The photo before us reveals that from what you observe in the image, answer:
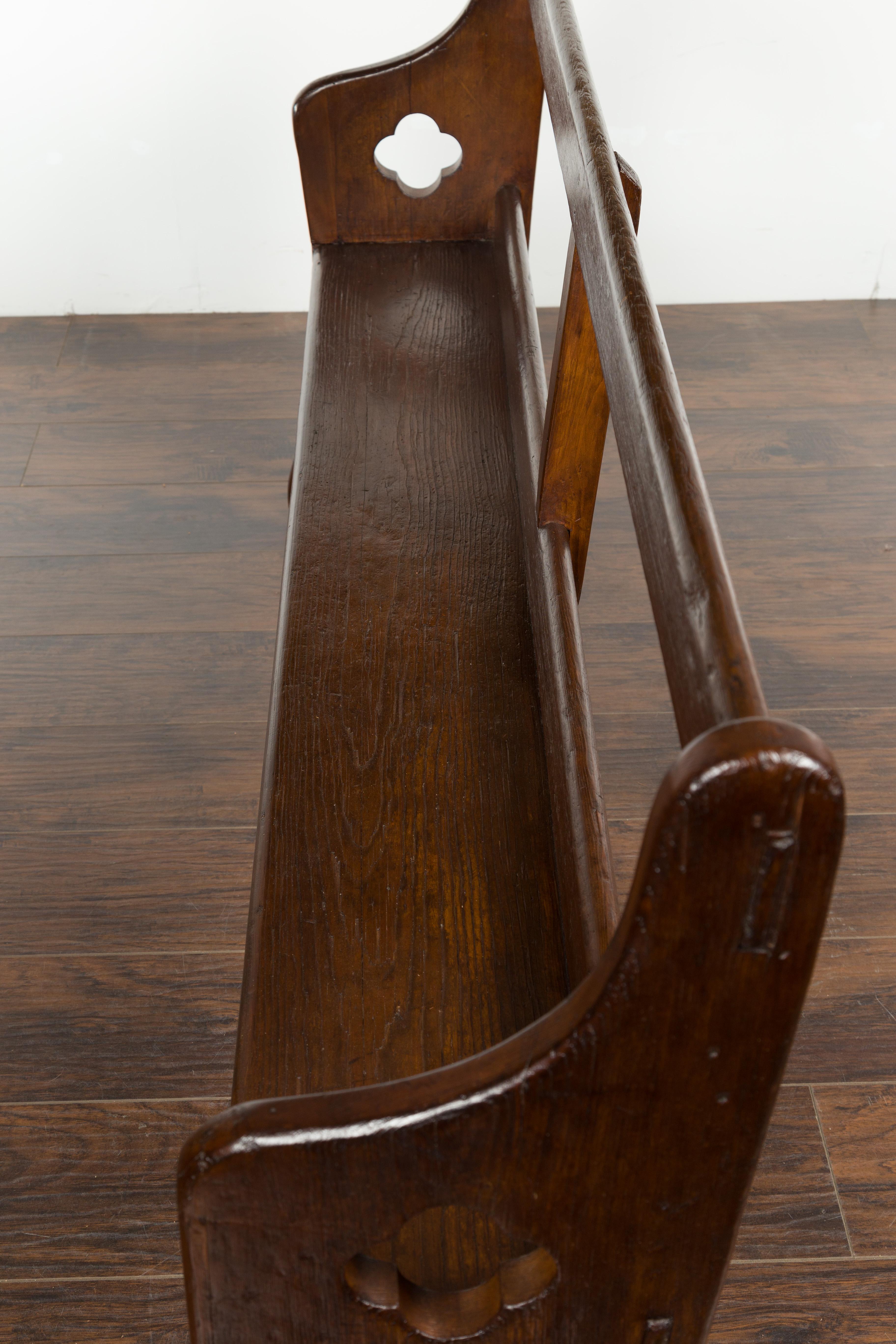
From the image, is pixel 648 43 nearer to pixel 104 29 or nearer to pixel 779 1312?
pixel 104 29

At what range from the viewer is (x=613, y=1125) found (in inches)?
27.6

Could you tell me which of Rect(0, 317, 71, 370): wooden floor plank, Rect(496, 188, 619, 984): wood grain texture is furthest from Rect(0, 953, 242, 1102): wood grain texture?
Rect(0, 317, 71, 370): wooden floor plank

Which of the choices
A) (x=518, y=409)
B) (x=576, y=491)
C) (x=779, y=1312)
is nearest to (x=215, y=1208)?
(x=576, y=491)

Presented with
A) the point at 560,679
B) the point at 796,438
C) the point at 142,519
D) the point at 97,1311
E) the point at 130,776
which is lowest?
the point at 97,1311

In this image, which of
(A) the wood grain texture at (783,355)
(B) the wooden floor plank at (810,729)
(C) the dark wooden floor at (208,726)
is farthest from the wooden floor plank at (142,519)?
(A) the wood grain texture at (783,355)

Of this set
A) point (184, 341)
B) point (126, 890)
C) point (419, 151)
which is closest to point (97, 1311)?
point (126, 890)

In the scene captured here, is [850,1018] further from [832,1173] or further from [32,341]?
[32,341]

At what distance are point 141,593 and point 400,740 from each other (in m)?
1.34

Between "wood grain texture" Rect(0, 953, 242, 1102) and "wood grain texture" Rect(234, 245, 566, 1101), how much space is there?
2.13 feet

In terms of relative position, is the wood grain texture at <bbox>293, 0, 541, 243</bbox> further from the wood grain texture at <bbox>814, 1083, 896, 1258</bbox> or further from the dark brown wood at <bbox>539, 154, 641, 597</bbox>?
the wood grain texture at <bbox>814, 1083, 896, 1258</bbox>

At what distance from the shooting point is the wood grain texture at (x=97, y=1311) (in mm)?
1408

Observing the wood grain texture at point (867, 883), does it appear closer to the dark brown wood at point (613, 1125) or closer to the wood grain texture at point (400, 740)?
the wood grain texture at point (400, 740)

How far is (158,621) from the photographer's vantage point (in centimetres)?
239

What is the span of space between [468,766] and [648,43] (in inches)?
95.3
